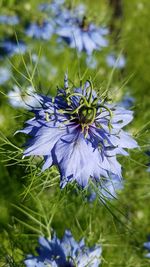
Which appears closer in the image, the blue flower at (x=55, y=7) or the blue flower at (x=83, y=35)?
the blue flower at (x=83, y=35)

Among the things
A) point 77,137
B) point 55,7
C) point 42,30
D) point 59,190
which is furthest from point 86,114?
point 42,30

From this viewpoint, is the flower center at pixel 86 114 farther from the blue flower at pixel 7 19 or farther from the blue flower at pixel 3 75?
the blue flower at pixel 7 19

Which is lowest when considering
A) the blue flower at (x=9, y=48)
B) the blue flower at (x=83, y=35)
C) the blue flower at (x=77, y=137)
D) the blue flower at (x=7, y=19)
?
the blue flower at (x=77, y=137)

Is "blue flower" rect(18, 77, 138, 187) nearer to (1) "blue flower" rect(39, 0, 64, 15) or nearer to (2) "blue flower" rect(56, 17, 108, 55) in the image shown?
(2) "blue flower" rect(56, 17, 108, 55)

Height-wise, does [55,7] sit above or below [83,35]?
above

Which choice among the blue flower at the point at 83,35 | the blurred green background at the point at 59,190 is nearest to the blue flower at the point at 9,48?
the blurred green background at the point at 59,190

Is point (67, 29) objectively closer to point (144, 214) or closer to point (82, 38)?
point (82, 38)

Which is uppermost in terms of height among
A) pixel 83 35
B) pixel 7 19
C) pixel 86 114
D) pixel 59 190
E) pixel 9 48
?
pixel 7 19

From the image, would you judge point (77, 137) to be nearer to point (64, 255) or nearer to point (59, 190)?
point (59, 190)

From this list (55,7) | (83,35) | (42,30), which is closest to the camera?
(83,35)
